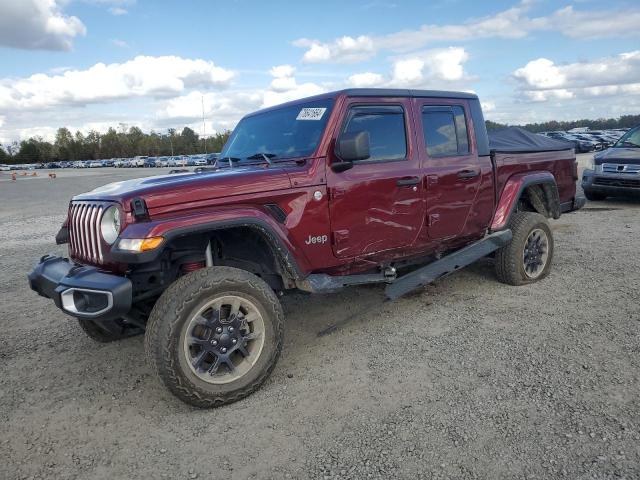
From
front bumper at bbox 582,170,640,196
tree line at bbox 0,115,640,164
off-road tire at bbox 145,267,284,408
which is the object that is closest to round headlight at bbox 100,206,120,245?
off-road tire at bbox 145,267,284,408

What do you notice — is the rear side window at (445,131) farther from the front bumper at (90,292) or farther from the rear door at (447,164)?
the front bumper at (90,292)

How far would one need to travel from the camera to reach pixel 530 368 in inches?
137

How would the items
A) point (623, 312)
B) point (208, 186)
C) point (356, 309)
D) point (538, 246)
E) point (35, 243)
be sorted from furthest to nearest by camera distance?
point (35, 243), point (538, 246), point (356, 309), point (623, 312), point (208, 186)

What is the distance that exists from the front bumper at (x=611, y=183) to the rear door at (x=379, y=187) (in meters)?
8.02

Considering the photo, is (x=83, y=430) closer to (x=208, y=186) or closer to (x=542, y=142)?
(x=208, y=186)

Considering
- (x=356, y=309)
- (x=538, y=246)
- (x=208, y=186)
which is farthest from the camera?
(x=538, y=246)

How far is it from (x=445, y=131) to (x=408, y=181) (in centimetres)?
87

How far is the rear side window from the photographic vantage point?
4496mm

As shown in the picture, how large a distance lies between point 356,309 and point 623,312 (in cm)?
238

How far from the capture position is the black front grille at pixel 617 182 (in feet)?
33.2

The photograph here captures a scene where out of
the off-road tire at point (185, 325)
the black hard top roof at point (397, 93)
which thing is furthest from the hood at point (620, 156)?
the off-road tire at point (185, 325)

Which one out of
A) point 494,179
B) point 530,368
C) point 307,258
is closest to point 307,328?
point 307,258

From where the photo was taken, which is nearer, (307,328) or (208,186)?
(208,186)

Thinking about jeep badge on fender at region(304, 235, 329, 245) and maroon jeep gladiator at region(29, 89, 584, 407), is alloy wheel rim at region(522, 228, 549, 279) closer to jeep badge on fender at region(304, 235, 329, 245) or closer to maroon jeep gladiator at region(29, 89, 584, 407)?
maroon jeep gladiator at region(29, 89, 584, 407)
